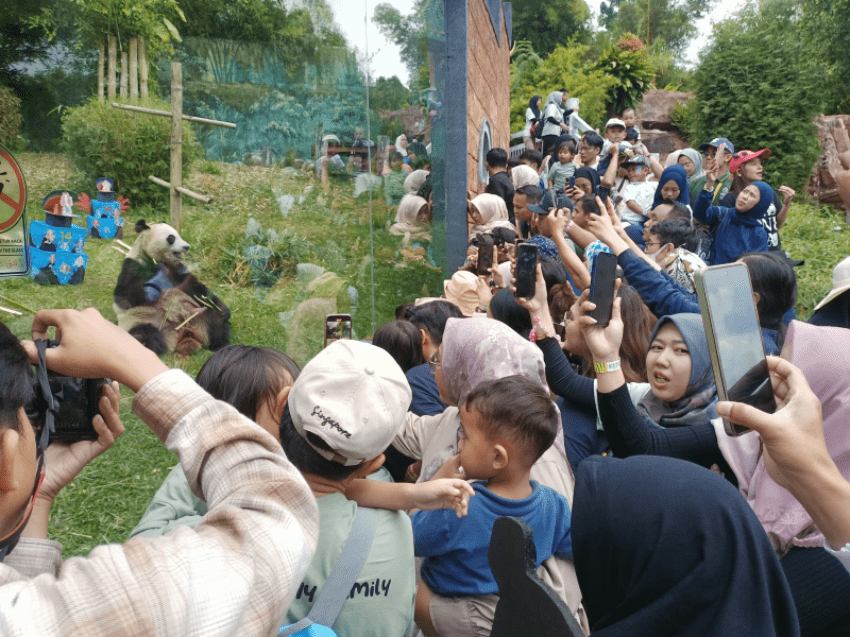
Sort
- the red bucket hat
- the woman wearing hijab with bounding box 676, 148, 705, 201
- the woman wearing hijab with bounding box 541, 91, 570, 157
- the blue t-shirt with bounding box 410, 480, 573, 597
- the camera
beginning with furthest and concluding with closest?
the woman wearing hijab with bounding box 541, 91, 570, 157
the woman wearing hijab with bounding box 676, 148, 705, 201
the red bucket hat
the blue t-shirt with bounding box 410, 480, 573, 597
the camera

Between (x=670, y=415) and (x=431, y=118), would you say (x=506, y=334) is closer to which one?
(x=670, y=415)

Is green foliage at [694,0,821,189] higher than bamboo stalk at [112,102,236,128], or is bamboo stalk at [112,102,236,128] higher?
green foliage at [694,0,821,189]

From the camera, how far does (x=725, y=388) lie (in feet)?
5.69

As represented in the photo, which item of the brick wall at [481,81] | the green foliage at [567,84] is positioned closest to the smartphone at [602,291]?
the brick wall at [481,81]

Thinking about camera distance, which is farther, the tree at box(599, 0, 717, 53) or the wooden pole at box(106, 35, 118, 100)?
the tree at box(599, 0, 717, 53)

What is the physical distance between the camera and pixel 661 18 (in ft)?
166

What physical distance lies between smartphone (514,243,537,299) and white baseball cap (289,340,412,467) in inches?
65.4

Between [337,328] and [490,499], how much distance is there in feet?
7.46

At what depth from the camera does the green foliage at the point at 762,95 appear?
538 inches

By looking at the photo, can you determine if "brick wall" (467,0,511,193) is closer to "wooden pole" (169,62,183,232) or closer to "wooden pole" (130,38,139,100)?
"wooden pole" (169,62,183,232)

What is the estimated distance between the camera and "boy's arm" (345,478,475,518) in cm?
195

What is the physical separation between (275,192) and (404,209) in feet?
8.36

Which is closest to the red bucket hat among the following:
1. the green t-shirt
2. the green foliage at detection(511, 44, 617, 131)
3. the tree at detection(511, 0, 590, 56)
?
the green t-shirt

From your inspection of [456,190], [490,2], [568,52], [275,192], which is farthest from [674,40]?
[275,192]
